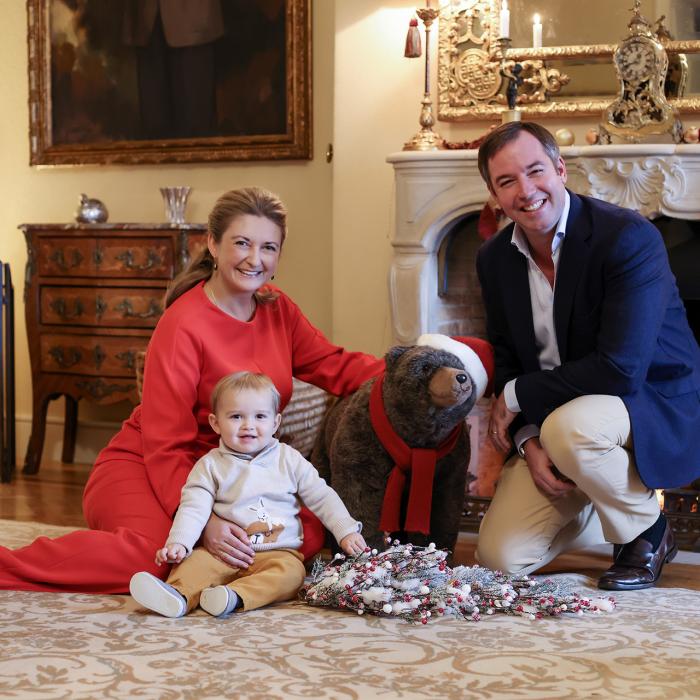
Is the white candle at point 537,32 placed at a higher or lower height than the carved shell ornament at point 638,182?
higher

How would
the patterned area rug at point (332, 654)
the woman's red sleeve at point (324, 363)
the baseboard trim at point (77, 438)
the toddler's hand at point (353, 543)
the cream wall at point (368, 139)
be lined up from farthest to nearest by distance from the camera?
the baseboard trim at point (77, 438) → the cream wall at point (368, 139) → the woman's red sleeve at point (324, 363) → the toddler's hand at point (353, 543) → the patterned area rug at point (332, 654)

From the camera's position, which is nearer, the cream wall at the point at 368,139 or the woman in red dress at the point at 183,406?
the woman in red dress at the point at 183,406

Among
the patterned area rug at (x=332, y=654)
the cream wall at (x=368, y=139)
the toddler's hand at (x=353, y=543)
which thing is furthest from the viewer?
the cream wall at (x=368, y=139)

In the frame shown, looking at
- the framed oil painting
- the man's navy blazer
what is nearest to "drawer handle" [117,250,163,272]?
the framed oil painting

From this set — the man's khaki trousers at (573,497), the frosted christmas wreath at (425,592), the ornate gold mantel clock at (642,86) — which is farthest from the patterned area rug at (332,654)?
the ornate gold mantel clock at (642,86)

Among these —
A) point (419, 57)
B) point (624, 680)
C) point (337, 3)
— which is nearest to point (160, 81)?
point (337, 3)

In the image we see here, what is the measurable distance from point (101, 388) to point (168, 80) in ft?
4.36

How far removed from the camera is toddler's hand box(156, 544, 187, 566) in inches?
91.3

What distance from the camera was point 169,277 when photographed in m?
4.12

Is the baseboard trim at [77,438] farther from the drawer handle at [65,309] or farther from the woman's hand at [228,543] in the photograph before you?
the woman's hand at [228,543]

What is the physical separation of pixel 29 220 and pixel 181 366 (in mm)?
2673

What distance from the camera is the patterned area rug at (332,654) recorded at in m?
1.87

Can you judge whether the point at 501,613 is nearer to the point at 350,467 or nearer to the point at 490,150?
the point at 350,467

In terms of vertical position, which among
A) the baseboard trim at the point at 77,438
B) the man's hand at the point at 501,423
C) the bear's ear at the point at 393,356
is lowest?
the baseboard trim at the point at 77,438
